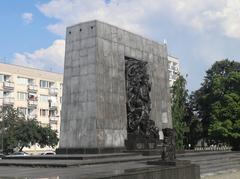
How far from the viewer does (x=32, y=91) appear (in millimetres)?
61594

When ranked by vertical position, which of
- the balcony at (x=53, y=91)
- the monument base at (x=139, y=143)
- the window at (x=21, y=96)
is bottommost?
the monument base at (x=139, y=143)

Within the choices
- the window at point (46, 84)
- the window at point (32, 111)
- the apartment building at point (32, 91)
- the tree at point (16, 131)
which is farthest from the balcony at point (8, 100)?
the tree at point (16, 131)

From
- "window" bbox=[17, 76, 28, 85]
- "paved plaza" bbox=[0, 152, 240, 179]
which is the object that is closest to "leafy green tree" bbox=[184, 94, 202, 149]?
"window" bbox=[17, 76, 28, 85]

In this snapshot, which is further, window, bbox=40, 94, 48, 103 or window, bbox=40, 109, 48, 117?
window, bbox=40, 94, 48, 103

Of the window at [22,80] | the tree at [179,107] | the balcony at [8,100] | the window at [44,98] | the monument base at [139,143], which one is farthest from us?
the window at [44,98]

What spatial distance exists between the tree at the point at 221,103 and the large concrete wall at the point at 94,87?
69.5 feet

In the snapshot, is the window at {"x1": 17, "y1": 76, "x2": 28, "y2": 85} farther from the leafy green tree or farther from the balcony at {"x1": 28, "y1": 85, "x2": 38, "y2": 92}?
the leafy green tree

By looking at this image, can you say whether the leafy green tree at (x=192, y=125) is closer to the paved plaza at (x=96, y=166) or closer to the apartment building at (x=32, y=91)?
the apartment building at (x=32, y=91)

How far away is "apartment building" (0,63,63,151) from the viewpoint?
58375 millimetres

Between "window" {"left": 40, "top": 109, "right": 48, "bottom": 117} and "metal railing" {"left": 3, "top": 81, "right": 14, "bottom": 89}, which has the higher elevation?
"metal railing" {"left": 3, "top": 81, "right": 14, "bottom": 89}

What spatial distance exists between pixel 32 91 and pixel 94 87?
4441 cm

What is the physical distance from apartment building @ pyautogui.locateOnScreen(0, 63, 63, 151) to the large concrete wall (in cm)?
3771

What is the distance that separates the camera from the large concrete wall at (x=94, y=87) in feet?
61.0

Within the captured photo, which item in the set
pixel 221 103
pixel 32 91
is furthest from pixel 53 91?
pixel 221 103
